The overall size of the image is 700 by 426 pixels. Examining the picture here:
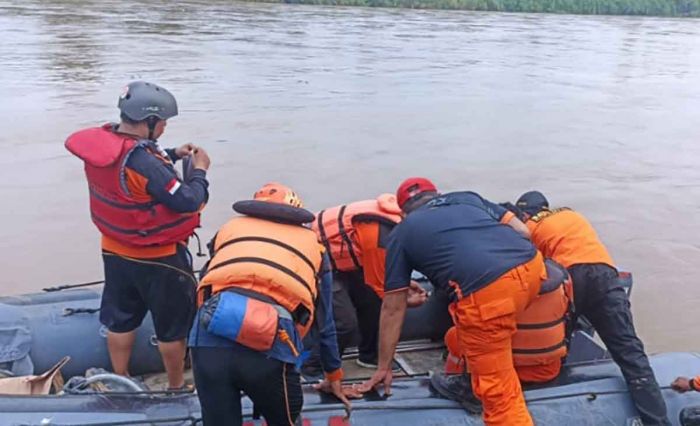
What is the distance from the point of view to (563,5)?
34.4 m

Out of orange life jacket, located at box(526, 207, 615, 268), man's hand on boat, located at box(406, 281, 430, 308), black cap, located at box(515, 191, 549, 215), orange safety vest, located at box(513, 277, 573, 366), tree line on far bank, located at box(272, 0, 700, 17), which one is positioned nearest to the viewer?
orange safety vest, located at box(513, 277, 573, 366)

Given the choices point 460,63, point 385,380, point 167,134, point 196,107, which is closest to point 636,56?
point 460,63

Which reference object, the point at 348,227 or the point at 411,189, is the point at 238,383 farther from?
the point at 348,227

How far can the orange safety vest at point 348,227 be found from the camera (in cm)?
353

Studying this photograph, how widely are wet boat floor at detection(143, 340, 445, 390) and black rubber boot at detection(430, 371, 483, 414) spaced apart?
57cm

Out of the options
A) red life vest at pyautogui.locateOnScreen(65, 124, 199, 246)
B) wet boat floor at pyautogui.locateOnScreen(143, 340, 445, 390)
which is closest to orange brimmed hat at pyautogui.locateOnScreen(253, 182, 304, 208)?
red life vest at pyautogui.locateOnScreen(65, 124, 199, 246)

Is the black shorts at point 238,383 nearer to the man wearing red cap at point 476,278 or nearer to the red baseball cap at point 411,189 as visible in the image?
the man wearing red cap at point 476,278

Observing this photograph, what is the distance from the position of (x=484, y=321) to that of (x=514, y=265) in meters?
0.21

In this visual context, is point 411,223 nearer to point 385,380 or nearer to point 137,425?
point 385,380

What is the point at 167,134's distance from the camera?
34.9 ft

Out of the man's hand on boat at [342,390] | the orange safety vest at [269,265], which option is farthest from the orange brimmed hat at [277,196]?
the man's hand on boat at [342,390]

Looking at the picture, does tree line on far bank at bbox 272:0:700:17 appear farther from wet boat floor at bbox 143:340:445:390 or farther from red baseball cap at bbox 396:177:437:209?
red baseball cap at bbox 396:177:437:209

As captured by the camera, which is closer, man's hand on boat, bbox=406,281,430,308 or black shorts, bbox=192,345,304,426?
black shorts, bbox=192,345,304,426

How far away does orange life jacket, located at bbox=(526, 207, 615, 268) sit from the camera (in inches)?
128
